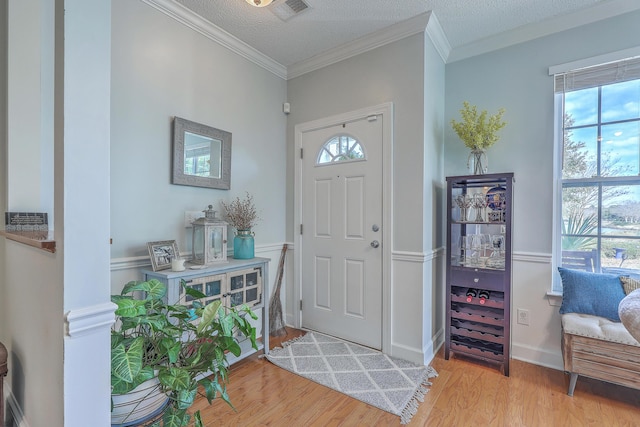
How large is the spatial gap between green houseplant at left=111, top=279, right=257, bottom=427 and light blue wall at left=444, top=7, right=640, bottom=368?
232 centimetres

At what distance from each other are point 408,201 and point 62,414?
7.62 feet

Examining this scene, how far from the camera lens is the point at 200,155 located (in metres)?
2.45

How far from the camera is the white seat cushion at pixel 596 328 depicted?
189 centimetres

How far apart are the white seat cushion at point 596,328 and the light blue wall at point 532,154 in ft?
1.11

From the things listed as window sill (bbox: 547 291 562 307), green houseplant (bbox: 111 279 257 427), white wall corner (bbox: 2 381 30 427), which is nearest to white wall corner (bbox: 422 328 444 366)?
window sill (bbox: 547 291 562 307)

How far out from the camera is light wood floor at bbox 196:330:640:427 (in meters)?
1.80

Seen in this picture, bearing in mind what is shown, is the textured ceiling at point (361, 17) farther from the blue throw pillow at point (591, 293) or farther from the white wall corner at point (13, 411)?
the white wall corner at point (13, 411)

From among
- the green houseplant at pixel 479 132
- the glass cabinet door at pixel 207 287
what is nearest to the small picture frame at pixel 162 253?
the glass cabinet door at pixel 207 287

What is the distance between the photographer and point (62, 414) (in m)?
1.06

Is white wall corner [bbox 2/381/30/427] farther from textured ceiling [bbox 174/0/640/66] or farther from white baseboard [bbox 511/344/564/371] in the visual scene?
white baseboard [bbox 511/344/564/371]

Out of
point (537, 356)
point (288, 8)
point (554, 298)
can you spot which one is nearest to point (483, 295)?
point (554, 298)

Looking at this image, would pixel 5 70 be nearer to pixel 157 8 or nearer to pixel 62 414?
pixel 157 8

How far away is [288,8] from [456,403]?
3.02 m

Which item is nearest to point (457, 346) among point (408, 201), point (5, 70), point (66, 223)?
point (408, 201)
